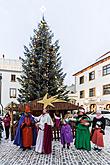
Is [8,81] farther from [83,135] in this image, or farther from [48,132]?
[48,132]

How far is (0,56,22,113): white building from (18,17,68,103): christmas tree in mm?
21509

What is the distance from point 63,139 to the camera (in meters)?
12.1

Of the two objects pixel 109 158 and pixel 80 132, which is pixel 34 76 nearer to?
pixel 80 132

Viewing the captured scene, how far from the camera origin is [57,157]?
9922 millimetres

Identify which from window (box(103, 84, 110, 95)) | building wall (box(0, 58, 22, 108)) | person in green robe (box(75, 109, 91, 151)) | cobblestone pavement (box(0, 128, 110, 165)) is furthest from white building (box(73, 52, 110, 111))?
cobblestone pavement (box(0, 128, 110, 165))

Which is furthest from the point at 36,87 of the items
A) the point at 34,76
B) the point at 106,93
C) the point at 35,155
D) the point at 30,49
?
the point at 106,93

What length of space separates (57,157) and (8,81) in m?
37.4

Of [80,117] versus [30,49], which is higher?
[30,49]

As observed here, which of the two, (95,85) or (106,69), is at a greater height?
(106,69)

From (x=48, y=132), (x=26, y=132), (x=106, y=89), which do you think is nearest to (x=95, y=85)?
(x=106, y=89)

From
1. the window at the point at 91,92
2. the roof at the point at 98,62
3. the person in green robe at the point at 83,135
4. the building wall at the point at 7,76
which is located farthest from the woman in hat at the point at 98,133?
the building wall at the point at 7,76

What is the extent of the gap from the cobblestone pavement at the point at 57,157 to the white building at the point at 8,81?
3432cm

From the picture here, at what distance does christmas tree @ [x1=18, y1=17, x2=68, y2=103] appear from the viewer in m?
23.3

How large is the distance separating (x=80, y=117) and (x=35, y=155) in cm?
249
